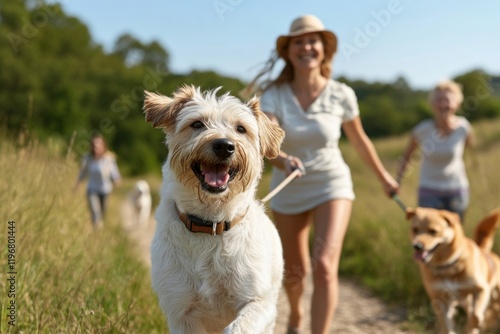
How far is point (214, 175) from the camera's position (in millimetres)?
3186

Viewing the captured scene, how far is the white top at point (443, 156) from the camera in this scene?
23.6 ft

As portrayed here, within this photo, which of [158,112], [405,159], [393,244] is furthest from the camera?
[393,244]

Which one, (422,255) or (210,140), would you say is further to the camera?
(422,255)

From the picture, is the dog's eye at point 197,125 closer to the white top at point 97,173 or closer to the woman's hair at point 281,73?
the woman's hair at point 281,73

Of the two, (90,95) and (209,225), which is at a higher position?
(209,225)

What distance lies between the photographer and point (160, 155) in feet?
149

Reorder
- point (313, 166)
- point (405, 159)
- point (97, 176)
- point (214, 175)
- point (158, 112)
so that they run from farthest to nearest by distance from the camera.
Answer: point (97, 176), point (405, 159), point (313, 166), point (158, 112), point (214, 175)

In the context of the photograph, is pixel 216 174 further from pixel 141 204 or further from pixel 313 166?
pixel 141 204

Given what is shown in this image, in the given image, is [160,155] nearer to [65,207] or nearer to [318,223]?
[65,207]

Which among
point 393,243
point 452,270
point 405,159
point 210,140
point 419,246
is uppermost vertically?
point 210,140

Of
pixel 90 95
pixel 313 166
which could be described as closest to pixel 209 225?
pixel 313 166

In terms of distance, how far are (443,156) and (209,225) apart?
4744 mm

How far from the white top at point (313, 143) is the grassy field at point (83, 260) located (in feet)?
4.92

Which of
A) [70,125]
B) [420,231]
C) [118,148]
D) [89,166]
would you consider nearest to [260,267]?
[420,231]
